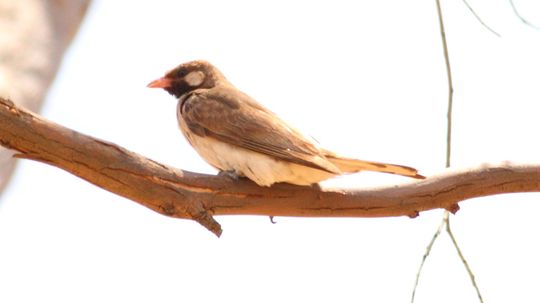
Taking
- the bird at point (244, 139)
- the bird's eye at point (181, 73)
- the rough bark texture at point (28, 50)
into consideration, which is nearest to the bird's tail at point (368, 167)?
the bird at point (244, 139)

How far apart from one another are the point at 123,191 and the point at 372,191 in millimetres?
1479

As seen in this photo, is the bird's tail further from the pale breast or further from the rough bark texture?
the rough bark texture

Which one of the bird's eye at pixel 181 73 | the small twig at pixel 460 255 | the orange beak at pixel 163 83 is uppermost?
the bird's eye at pixel 181 73

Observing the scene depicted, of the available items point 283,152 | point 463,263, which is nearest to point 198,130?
point 283,152

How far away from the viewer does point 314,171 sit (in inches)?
196

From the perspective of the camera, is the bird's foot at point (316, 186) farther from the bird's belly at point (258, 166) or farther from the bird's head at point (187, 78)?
the bird's head at point (187, 78)

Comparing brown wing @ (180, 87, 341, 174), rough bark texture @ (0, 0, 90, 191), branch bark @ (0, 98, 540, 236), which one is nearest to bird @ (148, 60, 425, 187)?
brown wing @ (180, 87, 341, 174)

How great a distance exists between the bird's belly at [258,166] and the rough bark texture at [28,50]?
126 cm

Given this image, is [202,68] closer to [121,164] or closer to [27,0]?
[27,0]

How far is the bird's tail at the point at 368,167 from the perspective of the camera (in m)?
4.73

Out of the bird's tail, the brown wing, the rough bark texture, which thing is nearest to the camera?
the rough bark texture

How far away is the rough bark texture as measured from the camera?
169 inches

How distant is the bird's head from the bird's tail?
1603 mm

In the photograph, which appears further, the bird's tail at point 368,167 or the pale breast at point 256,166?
the pale breast at point 256,166
